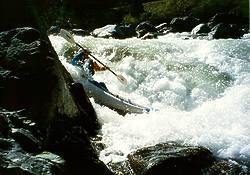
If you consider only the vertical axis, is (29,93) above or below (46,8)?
above

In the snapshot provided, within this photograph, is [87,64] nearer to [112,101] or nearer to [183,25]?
[112,101]

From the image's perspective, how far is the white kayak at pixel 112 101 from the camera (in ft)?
35.5

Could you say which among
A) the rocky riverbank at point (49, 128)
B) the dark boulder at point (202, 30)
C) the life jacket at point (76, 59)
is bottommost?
the dark boulder at point (202, 30)

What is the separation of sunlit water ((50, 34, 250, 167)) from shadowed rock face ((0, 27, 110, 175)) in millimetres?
1297

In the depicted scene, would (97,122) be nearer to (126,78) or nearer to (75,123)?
(75,123)

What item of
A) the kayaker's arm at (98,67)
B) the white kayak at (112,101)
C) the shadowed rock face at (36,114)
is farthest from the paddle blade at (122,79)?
the shadowed rock face at (36,114)

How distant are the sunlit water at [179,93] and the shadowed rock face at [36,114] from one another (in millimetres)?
1297

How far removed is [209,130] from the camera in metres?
8.67

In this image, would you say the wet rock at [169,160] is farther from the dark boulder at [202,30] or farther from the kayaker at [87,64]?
the dark boulder at [202,30]

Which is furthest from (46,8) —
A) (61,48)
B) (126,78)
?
(126,78)

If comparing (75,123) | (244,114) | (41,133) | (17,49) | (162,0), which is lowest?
(162,0)

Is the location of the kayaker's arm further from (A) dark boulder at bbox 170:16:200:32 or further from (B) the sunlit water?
(A) dark boulder at bbox 170:16:200:32

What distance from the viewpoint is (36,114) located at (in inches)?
243

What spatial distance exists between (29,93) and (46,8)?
28.8 metres
